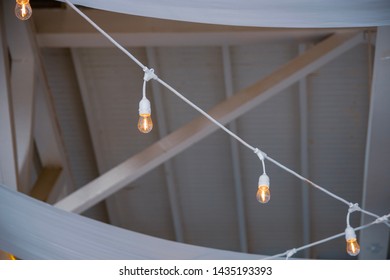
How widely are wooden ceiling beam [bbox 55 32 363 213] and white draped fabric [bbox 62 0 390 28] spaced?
6.15 feet

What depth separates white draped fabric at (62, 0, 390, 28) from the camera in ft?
11.0

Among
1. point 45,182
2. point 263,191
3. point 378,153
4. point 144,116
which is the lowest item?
point 263,191

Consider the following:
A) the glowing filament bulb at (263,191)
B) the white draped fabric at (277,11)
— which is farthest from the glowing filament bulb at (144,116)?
the glowing filament bulb at (263,191)

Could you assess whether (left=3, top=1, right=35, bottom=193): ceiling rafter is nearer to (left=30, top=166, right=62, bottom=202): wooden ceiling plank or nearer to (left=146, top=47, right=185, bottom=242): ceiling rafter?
(left=30, top=166, right=62, bottom=202): wooden ceiling plank

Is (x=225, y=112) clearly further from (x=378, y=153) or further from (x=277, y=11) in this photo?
(x=277, y=11)

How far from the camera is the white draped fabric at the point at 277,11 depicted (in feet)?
11.0

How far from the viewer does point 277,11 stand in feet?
11.1

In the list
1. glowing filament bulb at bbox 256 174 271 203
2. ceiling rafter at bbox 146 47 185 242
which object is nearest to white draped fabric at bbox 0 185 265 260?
glowing filament bulb at bbox 256 174 271 203

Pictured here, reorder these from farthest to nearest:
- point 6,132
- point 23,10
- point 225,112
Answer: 1. point 225,112
2. point 6,132
3. point 23,10

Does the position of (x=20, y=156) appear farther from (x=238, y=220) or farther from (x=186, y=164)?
(x=238, y=220)

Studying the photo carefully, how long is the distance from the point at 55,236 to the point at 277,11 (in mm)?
1462

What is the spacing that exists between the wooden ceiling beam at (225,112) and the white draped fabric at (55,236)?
1.73 metres

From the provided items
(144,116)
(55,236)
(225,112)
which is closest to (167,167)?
(225,112)

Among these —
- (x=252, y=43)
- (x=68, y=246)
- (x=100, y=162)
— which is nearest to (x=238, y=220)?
(x=100, y=162)
